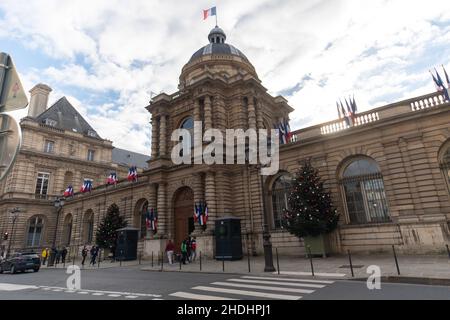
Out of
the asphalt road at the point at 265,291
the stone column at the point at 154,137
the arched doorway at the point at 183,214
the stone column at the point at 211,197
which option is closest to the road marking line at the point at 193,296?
the asphalt road at the point at 265,291

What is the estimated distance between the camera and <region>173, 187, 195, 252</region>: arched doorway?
89.4ft

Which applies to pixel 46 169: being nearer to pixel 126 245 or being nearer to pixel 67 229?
pixel 67 229

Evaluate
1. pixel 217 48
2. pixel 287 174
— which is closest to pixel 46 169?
pixel 217 48

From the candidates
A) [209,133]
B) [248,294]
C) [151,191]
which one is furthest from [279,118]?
[248,294]

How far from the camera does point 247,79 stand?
95.7ft

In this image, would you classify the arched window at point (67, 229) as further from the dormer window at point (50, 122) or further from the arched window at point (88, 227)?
the dormer window at point (50, 122)

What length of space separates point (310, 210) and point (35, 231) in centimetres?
4278

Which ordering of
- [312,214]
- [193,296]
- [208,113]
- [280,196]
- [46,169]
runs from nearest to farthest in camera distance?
1. [193,296]
2. [312,214]
3. [280,196]
4. [208,113]
5. [46,169]

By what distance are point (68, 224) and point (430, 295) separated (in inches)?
1863

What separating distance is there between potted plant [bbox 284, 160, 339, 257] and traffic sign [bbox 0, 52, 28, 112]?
17.1 metres

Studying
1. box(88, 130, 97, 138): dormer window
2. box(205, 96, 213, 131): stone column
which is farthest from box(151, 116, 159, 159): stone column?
box(88, 130, 97, 138): dormer window

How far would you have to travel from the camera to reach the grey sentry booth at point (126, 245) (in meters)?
26.7

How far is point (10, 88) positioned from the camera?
9.59ft

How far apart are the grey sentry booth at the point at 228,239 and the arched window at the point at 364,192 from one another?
798 centimetres
